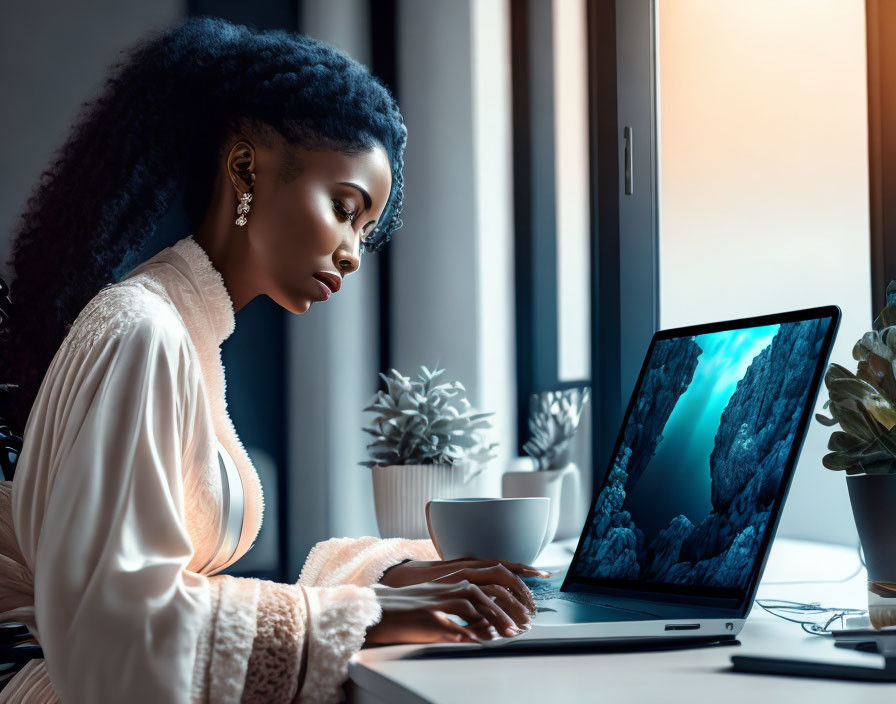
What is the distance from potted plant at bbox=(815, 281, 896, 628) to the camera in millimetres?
795

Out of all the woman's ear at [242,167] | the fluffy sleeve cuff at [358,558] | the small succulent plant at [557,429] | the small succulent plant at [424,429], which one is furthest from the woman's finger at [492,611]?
the small succulent plant at [557,429]

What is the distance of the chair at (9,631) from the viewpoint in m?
1.17

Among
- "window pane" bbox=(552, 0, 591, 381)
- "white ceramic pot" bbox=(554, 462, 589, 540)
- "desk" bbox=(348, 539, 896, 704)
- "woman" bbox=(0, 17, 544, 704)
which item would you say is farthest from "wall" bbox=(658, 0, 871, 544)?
"desk" bbox=(348, 539, 896, 704)

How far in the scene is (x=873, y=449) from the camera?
81cm

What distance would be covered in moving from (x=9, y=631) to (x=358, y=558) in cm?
53

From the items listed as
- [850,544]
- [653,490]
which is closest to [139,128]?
[653,490]

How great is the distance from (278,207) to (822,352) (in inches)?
24.6

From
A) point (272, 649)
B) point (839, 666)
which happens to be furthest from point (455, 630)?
point (839, 666)

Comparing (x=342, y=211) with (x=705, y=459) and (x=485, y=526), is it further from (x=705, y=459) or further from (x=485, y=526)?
(x=705, y=459)

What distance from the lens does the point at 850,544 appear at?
123cm

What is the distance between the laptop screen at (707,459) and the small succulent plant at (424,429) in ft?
1.45

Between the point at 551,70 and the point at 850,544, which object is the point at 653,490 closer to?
the point at 850,544

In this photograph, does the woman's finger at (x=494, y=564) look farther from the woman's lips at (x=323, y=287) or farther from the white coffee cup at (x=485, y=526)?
the woman's lips at (x=323, y=287)

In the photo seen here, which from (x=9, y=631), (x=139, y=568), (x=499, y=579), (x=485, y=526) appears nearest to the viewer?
(x=139, y=568)
